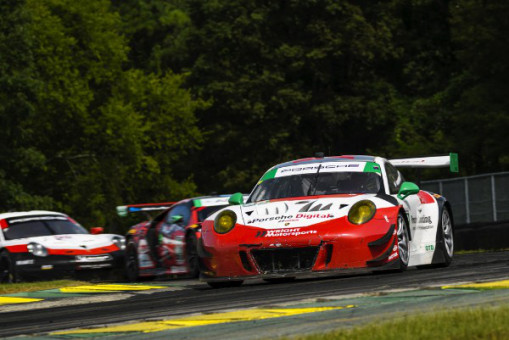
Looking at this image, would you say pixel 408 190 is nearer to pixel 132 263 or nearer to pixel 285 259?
pixel 285 259

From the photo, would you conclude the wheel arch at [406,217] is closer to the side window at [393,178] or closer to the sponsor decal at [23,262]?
the side window at [393,178]

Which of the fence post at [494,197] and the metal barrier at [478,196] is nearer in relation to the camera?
the metal barrier at [478,196]

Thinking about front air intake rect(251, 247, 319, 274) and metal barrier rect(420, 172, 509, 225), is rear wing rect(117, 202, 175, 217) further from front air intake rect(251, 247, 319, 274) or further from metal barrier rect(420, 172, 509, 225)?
metal barrier rect(420, 172, 509, 225)

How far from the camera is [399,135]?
5191 cm

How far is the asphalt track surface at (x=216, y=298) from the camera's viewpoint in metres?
9.33

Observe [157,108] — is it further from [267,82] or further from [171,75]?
[267,82]

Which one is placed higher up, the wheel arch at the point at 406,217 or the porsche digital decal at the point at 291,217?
the porsche digital decal at the point at 291,217

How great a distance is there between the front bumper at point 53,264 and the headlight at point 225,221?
8002mm

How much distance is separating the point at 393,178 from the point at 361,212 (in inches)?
73.6

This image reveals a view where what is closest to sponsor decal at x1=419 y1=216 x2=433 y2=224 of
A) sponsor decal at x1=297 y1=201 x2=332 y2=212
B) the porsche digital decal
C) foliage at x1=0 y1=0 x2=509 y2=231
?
sponsor decal at x1=297 y1=201 x2=332 y2=212

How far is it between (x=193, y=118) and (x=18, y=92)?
1359cm

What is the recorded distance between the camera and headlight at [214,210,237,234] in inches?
497

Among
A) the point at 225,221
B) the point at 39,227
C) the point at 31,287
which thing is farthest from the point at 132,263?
the point at 225,221

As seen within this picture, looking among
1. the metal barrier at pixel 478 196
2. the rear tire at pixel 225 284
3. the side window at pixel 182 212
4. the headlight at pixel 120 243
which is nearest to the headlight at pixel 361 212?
the rear tire at pixel 225 284
